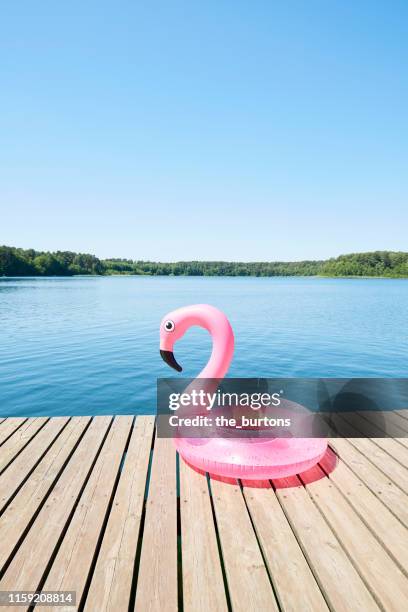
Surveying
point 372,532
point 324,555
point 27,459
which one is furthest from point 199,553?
point 27,459

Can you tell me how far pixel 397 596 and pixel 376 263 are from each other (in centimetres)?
11424

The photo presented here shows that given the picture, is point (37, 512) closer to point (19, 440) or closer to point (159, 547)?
point (159, 547)

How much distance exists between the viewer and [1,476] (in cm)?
307

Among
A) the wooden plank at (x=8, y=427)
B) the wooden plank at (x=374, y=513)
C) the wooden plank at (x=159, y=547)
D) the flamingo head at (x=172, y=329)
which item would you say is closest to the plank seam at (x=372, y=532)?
the wooden plank at (x=374, y=513)

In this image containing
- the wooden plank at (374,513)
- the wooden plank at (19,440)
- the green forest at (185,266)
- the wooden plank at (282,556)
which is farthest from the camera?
the green forest at (185,266)

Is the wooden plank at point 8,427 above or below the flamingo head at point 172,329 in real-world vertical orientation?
below

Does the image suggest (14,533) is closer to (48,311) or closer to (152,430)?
(152,430)

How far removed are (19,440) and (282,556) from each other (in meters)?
2.84

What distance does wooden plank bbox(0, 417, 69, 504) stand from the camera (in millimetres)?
2912

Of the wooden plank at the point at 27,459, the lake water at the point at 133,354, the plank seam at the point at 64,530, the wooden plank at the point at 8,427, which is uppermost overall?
the plank seam at the point at 64,530

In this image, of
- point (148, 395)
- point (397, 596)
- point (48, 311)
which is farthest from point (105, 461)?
point (48, 311)

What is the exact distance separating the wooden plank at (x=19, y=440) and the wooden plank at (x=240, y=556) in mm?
1932

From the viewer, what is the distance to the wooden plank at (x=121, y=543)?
75.5 inches

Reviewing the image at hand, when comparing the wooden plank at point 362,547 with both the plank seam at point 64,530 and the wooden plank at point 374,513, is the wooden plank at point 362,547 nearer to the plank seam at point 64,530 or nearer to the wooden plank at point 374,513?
the wooden plank at point 374,513
